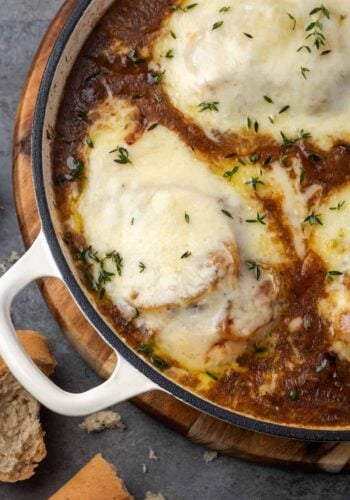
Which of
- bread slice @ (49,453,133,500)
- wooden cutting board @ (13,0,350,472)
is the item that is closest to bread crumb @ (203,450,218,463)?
wooden cutting board @ (13,0,350,472)

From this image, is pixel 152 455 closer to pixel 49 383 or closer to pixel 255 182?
pixel 49 383

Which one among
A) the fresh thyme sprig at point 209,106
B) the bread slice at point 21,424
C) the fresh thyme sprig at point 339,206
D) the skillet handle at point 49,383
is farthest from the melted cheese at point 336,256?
the bread slice at point 21,424

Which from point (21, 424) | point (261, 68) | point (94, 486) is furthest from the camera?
point (21, 424)

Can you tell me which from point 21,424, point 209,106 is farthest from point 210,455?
point 209,106

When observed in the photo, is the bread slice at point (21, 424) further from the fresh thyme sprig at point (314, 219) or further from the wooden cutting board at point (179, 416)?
the fresh thyme sprig at point (314, 219)

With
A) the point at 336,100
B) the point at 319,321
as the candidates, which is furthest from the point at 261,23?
the point at 319,321
